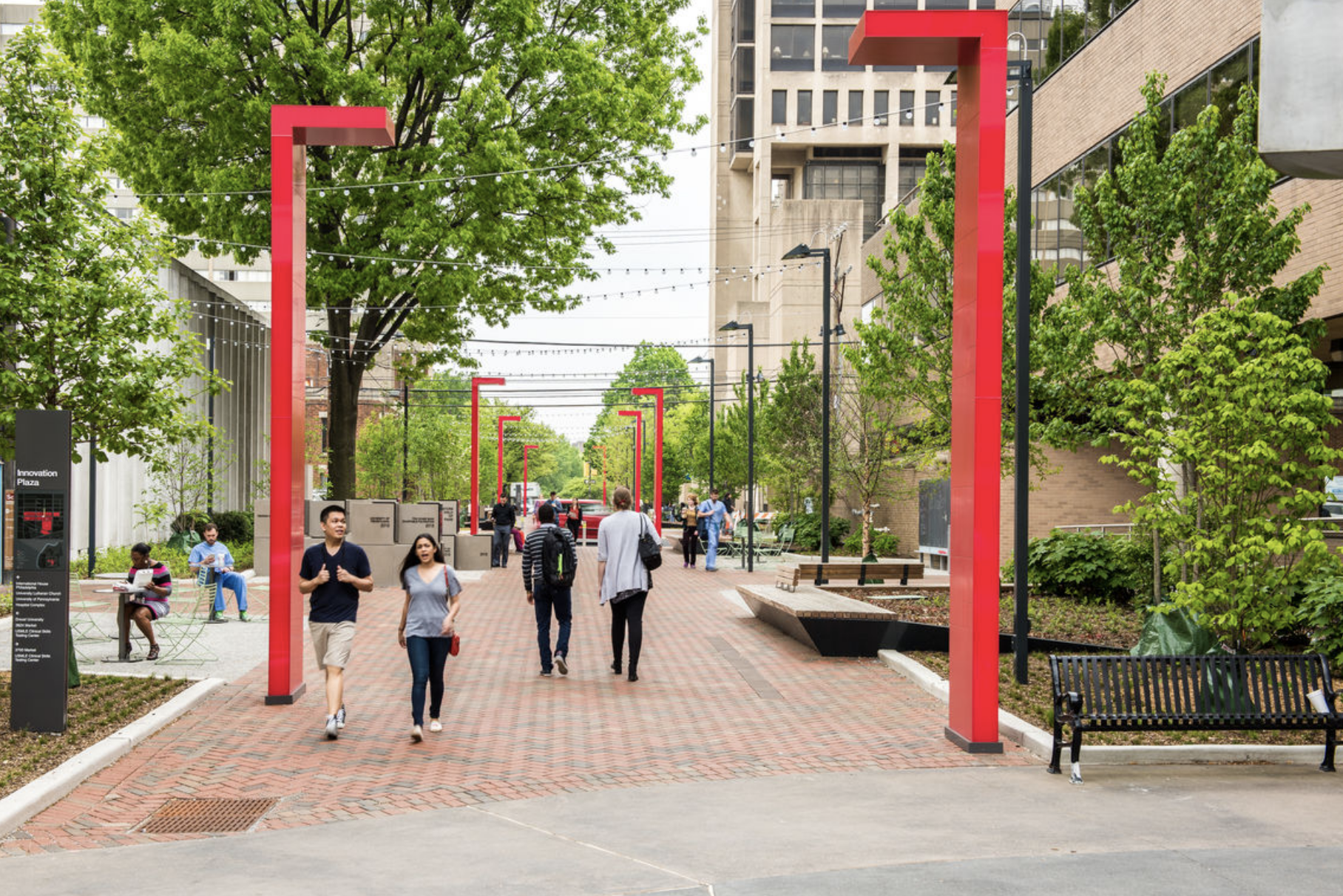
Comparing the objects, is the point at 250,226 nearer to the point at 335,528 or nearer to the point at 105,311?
the point at 105,311

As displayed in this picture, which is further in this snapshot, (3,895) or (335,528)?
(335,528)

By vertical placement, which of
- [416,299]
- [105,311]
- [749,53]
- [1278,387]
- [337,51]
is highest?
[749,53]

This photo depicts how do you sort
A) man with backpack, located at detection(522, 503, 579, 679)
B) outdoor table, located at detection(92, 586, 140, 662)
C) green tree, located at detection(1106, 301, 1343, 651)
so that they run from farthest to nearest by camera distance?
outdoor table, located at detection(92, 586, 140, 662), man with backpack, located at detection(522, 503, 579, 679), green tree, located at detection(1106, 301, 1343, 651)

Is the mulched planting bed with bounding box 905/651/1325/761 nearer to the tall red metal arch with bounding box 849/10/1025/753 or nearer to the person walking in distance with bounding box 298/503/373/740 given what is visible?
the tall red metal arch with bounding box 849/10/1025/753

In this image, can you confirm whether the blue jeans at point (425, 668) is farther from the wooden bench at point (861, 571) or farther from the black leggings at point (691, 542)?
the black leggings at point (691, 542)

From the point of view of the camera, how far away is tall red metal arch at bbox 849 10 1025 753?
10.2m

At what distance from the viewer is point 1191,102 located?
20859 millimetres

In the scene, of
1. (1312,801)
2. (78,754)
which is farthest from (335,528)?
(1312,801)

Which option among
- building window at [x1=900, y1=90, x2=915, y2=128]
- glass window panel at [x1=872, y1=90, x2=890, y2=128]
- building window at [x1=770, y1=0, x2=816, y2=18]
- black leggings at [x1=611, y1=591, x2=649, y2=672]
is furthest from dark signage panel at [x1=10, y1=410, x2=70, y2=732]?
building window at [x1=900, y1=90, x2=915, y2=128]

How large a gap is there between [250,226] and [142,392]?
47.2 ft

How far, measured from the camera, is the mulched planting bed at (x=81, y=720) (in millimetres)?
8945

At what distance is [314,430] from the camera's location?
74625mm

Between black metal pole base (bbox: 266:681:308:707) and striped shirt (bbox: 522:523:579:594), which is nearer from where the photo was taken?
black metal pole base (bbox: 266:681:308:707)

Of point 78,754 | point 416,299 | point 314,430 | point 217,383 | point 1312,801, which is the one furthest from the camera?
point 314,430
